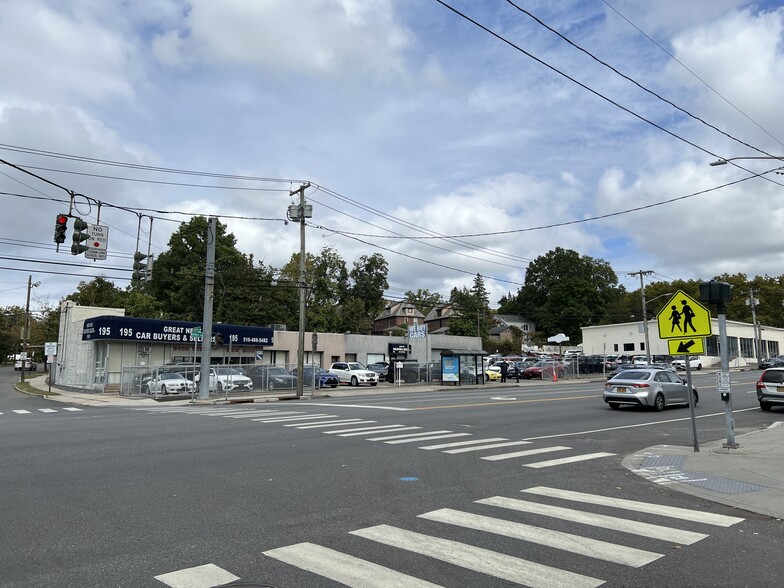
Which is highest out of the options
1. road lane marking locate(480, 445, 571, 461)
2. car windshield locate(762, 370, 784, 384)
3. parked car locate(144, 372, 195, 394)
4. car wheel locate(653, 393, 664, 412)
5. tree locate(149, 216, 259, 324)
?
tree locate(149, 216, 259, 324)

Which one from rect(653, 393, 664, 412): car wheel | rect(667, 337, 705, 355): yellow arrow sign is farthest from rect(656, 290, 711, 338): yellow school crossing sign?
rect(653, 393, 664, 412): car wheel

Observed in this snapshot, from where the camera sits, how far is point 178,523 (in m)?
6.27

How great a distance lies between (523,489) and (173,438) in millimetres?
8327

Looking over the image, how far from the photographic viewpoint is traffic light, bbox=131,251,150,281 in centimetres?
2088

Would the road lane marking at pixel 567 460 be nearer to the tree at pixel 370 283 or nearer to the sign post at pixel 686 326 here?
the sign post at pixel 686 326

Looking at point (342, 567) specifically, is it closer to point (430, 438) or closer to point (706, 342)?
point (430, 438)

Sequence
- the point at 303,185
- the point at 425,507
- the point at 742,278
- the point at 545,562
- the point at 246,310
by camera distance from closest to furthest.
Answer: the point at 545,562 → the point at 425,507 → the point at 303,185 → the point at 246,310 → the point at 742,278

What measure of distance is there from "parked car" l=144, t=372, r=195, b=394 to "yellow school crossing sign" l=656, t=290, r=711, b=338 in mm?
25516

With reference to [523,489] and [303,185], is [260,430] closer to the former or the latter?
[523,489]

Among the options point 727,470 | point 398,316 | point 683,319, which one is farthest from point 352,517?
point 398,316

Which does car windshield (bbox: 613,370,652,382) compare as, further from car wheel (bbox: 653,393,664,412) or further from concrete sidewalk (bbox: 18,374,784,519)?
concrete sidewalk (bbox: 18,374,784,519)

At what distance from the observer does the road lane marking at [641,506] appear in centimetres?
659

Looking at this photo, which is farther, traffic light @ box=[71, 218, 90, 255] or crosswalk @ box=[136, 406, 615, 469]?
traffic light @ box=[71, 218, 90, 255]

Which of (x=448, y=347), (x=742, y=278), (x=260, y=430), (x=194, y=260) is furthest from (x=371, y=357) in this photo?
(x=742, y=278)
